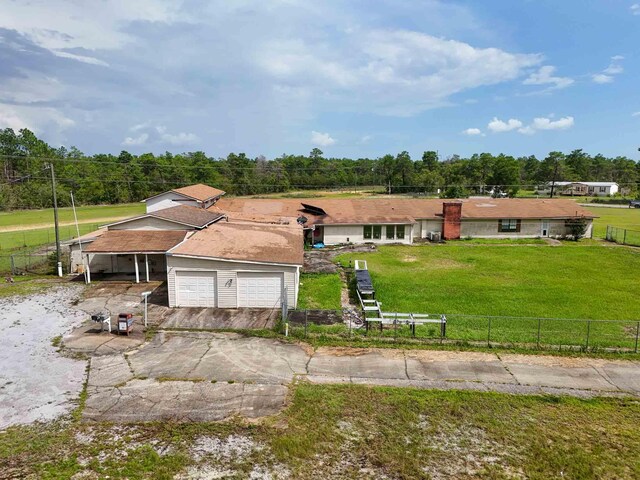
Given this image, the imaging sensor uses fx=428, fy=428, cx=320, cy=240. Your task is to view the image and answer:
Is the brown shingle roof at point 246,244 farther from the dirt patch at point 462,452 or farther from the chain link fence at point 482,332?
the dirt patch at point 462,452

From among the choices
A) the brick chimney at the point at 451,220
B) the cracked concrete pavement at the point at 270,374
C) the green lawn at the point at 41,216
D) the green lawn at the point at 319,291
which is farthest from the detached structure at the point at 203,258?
the green lawn at the point at 41,216

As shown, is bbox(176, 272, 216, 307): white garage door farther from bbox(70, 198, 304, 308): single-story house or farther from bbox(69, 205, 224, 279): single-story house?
bbox(69, 205, 224, 279): single-story house

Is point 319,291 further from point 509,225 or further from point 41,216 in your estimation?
point 41,216

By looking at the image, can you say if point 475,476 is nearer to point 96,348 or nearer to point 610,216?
point 96,348

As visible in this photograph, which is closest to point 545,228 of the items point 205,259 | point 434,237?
point 434,237

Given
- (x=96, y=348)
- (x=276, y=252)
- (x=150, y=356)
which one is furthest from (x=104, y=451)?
(x=276, y=252)
